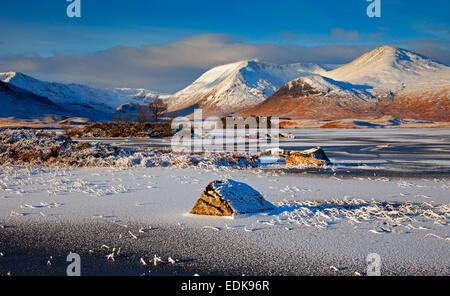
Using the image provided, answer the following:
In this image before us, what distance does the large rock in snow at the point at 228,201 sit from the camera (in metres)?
6.00

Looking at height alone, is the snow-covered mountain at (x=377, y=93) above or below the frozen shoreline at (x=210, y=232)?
above

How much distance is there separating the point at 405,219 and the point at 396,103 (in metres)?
126

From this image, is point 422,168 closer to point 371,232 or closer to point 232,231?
point 371,232

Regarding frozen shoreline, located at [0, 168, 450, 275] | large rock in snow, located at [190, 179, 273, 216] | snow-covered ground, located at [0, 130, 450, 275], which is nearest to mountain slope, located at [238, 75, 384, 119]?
snow-covered ground, located at [0, 130, 450, 275]

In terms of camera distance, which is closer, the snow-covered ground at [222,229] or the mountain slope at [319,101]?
the snow-covered ground at [222,229]

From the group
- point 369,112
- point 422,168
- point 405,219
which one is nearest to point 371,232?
point 405,219

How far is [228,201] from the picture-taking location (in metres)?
6.03

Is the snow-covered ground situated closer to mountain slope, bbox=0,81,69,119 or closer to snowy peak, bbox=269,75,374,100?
mountain slope, bbox=0,81,69,119

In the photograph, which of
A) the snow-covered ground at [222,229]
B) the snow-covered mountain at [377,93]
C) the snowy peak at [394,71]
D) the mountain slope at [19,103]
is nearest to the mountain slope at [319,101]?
the snow-covered mountain at [377,93]

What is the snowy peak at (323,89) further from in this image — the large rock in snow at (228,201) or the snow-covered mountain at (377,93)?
the large rock in snow at (228,201)

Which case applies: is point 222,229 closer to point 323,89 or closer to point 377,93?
point 377,93

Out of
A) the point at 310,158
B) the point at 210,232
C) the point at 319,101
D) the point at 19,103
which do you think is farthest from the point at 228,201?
the point at 19,103

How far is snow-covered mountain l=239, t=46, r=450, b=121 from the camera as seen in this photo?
116 m

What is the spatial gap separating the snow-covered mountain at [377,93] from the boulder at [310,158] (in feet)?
347
